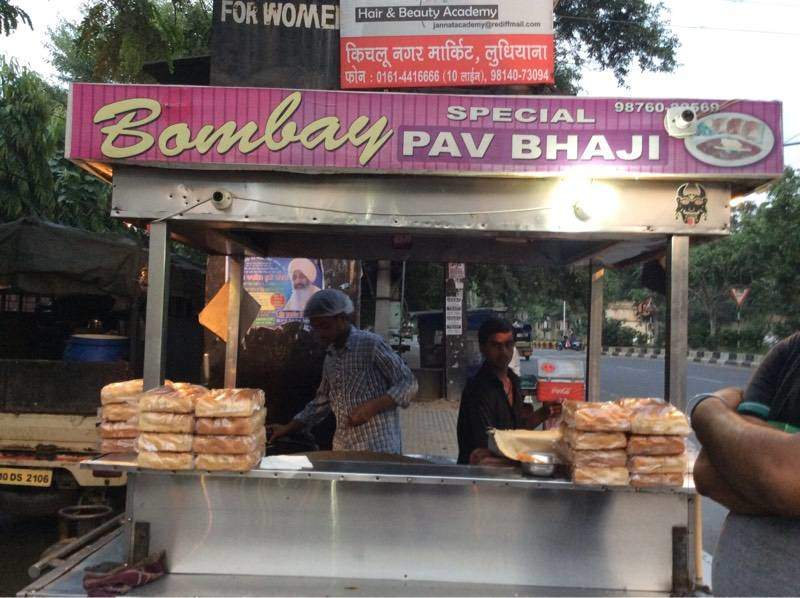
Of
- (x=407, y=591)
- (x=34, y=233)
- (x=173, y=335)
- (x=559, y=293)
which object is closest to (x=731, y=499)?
(x=407, y=591)

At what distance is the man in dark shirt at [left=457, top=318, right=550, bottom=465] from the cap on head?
34.3 inches

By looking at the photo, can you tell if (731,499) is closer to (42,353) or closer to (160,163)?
(160,163)

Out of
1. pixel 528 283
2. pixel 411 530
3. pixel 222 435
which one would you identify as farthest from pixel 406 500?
pixel 528 283

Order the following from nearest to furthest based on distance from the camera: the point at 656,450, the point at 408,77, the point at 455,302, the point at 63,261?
the point at 656,450, the point at 408,77, the point at 63,261, the point at 455,302

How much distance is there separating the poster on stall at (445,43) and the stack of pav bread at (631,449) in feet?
6.88

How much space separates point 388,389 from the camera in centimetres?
412

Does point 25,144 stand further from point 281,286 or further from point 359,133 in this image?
point 359,133

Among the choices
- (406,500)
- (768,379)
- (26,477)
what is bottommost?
(26,477)

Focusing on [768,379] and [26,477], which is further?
[26,477]

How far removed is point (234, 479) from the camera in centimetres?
280

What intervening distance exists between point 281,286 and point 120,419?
5539mm

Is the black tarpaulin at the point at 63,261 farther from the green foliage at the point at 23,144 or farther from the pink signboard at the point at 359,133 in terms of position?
the green foliage at the point at 23,144

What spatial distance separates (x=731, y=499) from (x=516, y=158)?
1.58 m

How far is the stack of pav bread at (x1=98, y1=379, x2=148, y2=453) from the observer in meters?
2.95
